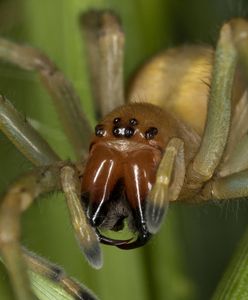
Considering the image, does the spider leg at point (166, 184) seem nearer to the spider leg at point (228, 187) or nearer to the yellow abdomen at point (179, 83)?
the spider leg at point (228, 187)

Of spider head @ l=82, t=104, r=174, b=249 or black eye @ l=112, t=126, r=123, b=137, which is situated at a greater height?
black eye @ l=112, t=126, r=123, b=137

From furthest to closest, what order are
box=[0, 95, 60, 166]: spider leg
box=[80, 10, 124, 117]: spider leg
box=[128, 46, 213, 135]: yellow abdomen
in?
1. box=[80, 10, 124, 117]: spider leg
2. box=[128, 46, 213, 135]: yellow abdomen
3. box=[0, 95, 60, 166]: spider leg

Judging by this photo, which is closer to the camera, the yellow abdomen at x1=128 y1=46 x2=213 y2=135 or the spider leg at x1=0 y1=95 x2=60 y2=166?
the spider leg at x1=0 y1=95 x2=60 y2=166

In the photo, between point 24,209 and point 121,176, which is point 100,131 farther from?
point 24,209

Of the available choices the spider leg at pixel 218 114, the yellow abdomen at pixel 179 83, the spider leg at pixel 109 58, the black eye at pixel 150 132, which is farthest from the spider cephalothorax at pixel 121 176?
the spider leg at pixel 109 58

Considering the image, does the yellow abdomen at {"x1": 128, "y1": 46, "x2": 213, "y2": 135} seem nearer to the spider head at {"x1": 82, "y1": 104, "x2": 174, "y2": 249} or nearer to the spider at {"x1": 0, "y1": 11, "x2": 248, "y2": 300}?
the spider at {"x1": 0, "y1": 11, "x2": 248, "y2": 300}

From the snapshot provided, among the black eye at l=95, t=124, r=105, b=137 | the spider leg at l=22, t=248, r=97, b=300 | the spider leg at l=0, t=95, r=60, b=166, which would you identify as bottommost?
the spider leg at l=22, t=248, r=97, b=300

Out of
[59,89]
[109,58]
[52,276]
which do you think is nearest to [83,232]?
[52,276]

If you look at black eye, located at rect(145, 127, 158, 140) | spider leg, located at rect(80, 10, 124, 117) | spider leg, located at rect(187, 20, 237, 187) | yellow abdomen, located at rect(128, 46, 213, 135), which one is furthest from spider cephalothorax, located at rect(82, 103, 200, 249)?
spider leg, located at rect(80, 10, 124, 117)
